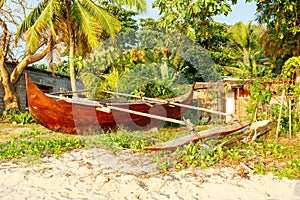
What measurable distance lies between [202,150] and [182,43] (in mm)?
9691

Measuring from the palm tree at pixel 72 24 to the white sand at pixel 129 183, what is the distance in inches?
219

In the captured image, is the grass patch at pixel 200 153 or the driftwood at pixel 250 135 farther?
the driftwood at pixel 250 135

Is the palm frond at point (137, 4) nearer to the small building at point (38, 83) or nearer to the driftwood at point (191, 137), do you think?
the small building at point (38, 83)

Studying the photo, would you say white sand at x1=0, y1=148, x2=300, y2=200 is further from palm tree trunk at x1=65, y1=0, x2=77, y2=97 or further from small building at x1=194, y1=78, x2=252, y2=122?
small building at x1=194, y1=78, x2=252, y2=122

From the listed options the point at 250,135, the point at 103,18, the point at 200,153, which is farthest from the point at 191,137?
the point at 103,18

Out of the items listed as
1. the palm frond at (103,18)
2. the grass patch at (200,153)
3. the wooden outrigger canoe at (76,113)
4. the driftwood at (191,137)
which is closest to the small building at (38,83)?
the palm frond at (103,18)

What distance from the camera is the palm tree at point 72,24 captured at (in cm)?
896

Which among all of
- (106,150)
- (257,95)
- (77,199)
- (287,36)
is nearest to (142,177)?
(77,199)

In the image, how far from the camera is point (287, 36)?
7516mm

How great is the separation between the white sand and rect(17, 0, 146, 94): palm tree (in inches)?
219

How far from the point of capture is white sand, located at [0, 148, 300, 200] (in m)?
3.30

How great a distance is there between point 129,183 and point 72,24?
746 centimetres

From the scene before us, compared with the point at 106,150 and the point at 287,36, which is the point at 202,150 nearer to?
the point at 106,150

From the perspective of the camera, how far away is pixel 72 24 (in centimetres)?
972
